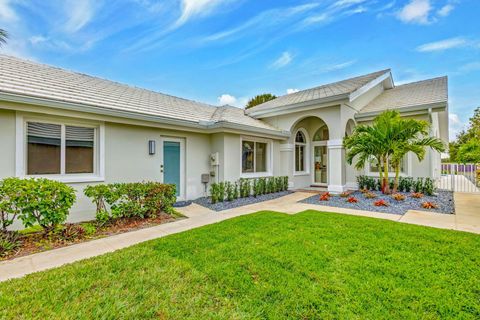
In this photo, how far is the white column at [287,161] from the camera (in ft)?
A: 42.3

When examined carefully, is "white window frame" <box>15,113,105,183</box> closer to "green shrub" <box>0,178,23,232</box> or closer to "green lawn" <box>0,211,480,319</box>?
"green shrub" <box>0,178,23,232</box>

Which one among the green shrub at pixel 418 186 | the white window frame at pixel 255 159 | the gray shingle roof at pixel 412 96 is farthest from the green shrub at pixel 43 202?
the gray shingle roof at pixel 412 96

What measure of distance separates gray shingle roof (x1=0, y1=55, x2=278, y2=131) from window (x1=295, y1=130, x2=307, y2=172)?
5828 millimetres

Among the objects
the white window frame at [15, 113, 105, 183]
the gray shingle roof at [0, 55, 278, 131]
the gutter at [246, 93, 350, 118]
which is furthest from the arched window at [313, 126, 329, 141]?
the white window frame at [15, 113, 105, 183]

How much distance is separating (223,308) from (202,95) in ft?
69.7

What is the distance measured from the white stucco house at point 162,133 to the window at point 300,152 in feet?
0.21

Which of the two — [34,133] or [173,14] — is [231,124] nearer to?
[173,14]

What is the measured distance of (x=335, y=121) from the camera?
35.4 ft

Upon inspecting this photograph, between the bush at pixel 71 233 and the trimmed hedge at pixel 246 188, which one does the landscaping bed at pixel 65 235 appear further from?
the trimmed hedge at pixel 246 188

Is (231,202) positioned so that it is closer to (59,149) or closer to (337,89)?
(59,149)

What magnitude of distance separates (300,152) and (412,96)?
21.1ft

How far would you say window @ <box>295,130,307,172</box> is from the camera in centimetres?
1384

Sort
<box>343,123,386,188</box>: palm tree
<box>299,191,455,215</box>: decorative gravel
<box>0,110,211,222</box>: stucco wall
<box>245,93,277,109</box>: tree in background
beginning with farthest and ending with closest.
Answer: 1. <box>245,93,277,109</box>: tree in background
2. <box>343,123,386,188</box>: palm tree
3. <box>299,191,455,215</box>: decorative gravel
4. <box>0,110,211,222</box>: stucco wall

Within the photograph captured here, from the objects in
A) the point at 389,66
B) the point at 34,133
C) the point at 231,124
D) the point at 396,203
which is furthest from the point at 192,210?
the point at 389,66
